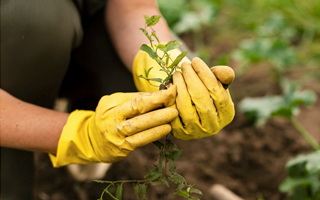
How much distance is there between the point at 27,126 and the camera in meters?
0.93

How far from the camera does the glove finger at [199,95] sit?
780 mm

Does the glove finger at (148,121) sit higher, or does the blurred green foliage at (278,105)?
the glove finger at (148,121)

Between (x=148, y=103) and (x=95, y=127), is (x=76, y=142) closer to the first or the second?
(x=95, y=127)

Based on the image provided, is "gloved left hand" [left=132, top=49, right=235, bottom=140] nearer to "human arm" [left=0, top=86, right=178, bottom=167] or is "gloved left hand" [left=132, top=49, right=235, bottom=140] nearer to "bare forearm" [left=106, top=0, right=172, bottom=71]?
"human arm" [left=0, top=86, right=178, bottom=167]

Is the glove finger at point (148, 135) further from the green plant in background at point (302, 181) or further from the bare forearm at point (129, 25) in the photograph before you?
the green plant in background at point (302, 181)

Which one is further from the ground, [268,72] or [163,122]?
[163,122]

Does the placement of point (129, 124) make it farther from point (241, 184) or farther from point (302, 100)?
point (302, 100)

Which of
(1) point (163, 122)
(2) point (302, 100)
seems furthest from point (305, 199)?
(1) point (163, 122)

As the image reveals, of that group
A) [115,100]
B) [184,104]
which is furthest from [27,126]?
[184,104]

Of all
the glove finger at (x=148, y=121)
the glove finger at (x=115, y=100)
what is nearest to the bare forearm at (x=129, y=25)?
the glove finger at (x=115, y=100)

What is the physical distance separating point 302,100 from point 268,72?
848 millimetres

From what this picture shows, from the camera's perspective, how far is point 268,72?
89.5 inches

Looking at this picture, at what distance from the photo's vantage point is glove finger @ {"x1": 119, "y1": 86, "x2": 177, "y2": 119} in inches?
30.1

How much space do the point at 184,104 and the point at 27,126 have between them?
524 millimetres
